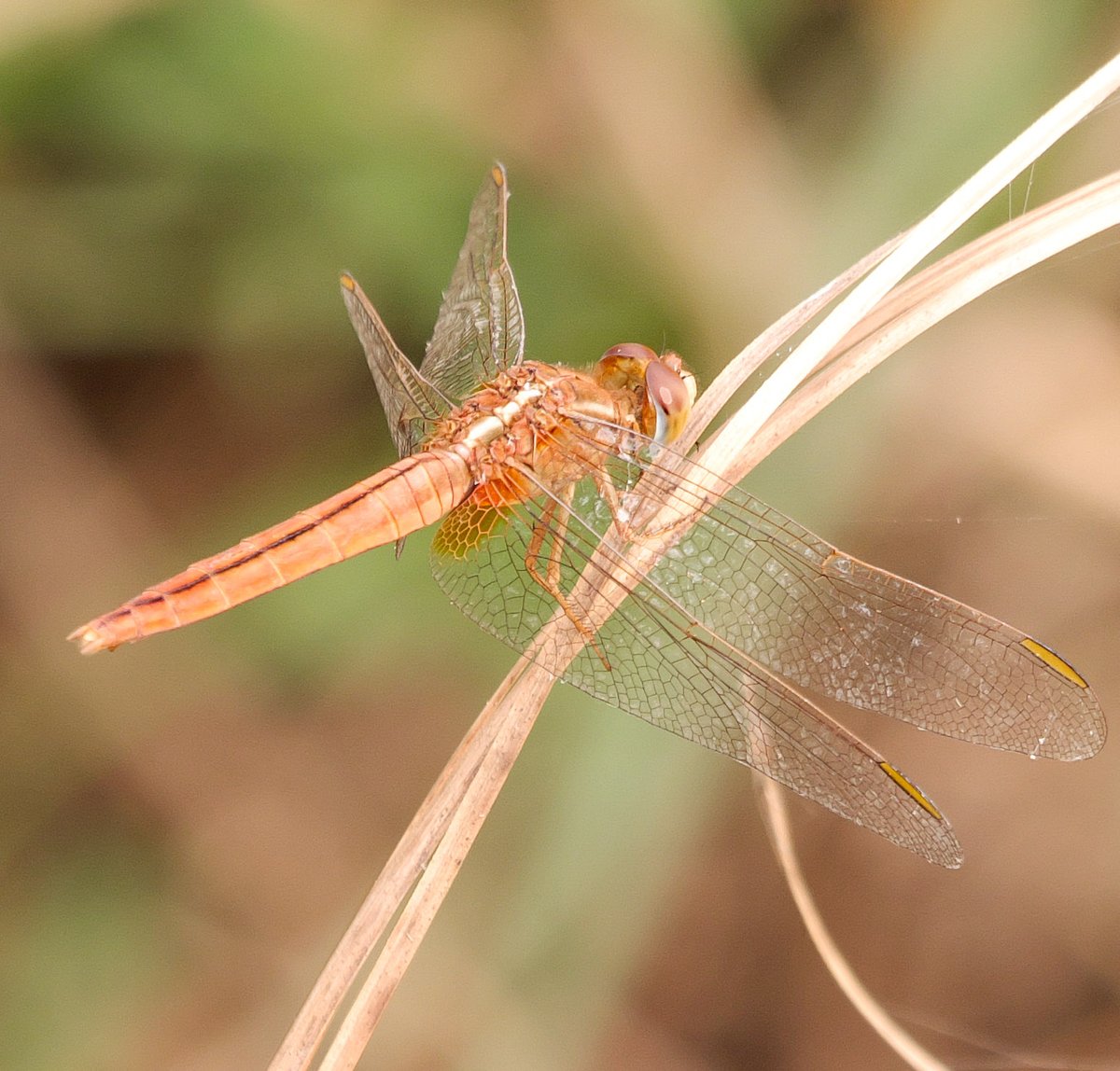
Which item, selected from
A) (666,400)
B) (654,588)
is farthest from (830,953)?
(666,400)

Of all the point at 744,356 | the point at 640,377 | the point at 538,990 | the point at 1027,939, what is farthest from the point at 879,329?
the point at 538,990

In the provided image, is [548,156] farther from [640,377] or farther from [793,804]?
[793,804]

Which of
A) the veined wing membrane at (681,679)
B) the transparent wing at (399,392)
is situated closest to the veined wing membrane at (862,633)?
the veined wing membrane at (681,679)

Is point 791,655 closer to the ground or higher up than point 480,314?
closer to the ground

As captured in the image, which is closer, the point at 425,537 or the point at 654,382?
the point at 654,382

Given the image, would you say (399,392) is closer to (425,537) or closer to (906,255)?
(425,537)

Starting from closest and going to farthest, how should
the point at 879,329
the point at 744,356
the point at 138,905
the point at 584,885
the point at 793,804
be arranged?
1. the point at 879,329
2. the point at 744,356
3. the point at 793,804
4. the point at 584,885
5. the point at 138,905

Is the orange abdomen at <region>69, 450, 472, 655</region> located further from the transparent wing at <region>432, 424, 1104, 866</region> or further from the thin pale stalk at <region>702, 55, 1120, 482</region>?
the thin pale stalk at <region>702, 55, 1120, 482</region>

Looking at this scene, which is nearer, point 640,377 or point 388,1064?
point 640,377
